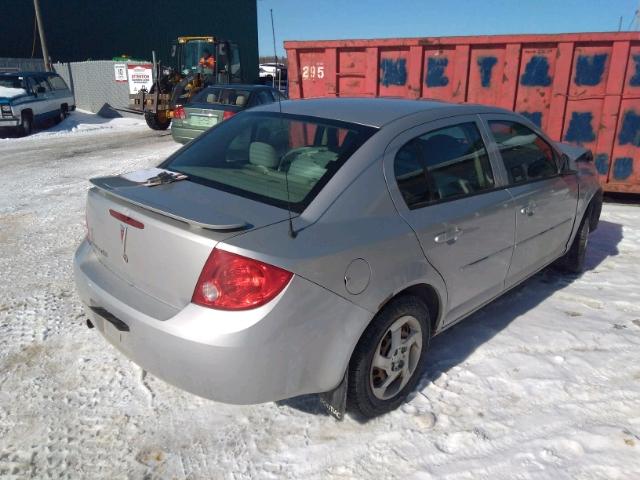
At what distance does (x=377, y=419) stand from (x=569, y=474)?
92 centimetres

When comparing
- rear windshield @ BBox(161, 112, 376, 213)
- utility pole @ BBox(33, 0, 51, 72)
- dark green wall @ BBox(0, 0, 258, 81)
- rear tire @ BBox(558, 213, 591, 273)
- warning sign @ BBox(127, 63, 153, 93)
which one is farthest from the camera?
dark green wall @ BBox(0, 0, 258, 81)

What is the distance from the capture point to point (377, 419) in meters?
2.70

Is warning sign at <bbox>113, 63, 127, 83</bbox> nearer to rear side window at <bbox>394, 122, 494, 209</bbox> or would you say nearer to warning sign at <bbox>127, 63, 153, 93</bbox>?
warning sign at <bbox>127, 63, 153, 93</bbox>

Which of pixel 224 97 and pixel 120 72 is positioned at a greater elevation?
pixel 120 72

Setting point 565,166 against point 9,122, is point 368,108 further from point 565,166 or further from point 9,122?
point 9,122

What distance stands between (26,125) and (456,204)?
49.7 feet

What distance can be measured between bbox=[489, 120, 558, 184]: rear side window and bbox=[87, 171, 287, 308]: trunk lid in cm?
186

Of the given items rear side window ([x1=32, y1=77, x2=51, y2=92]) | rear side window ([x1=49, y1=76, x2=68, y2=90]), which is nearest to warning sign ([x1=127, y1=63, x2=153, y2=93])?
rear side window ([x1=49, y1=76, x2=68, y2=90])

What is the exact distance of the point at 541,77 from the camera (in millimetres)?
6617

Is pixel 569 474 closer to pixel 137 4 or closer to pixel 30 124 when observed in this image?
pixel 30 124

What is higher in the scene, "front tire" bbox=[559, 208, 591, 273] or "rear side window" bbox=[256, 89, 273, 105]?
"rear side window" bbox=[256, 89, 273, 105]

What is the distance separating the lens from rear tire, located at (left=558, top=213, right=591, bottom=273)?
4.50 meters

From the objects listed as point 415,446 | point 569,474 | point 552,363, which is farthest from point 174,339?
point 552,363

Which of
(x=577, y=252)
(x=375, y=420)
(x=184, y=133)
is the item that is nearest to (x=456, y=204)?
(x=375, y=420)
